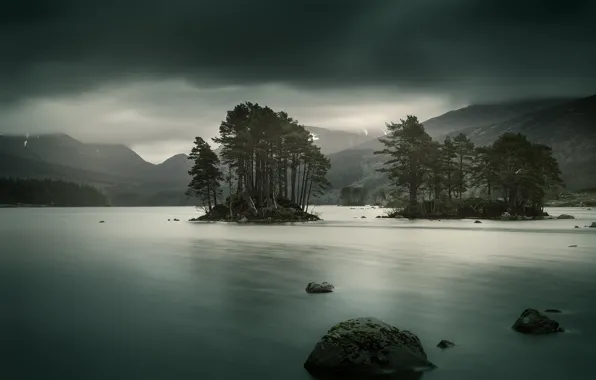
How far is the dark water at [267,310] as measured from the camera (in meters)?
11.5

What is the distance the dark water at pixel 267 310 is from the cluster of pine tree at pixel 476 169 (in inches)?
2395

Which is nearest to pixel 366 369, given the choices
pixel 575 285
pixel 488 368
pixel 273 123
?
pixel 488 368

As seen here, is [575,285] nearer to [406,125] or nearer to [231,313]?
[231,313]

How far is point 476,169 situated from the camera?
3873 inches

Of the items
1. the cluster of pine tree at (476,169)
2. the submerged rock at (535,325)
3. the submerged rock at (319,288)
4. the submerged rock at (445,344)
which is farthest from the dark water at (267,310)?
the cluster of pine tree at (476,169)

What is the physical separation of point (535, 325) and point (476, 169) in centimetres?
9034

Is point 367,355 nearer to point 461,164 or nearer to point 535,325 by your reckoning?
point 535,325

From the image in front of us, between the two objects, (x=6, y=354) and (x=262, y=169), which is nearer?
(x=6, y=354)

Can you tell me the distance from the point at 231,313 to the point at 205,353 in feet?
16.4

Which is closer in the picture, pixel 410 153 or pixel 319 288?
pixel 319 288

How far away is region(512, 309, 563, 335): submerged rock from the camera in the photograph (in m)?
13.9

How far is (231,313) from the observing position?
17.6 meters

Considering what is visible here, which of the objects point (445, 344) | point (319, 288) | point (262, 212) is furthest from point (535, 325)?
point (262, 212)

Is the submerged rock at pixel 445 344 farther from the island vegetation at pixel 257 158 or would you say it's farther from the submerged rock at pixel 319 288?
the island vegetation at pixel 257 158
